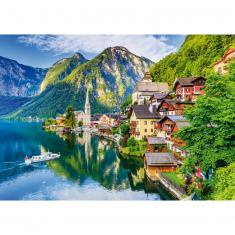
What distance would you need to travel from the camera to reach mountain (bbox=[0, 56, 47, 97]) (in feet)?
45.9

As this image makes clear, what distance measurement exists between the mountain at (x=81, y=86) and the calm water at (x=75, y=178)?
13.7ft

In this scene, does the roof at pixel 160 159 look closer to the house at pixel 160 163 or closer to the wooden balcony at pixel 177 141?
the house at pixel 160 163

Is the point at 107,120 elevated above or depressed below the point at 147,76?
below

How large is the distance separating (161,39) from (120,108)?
14095mm

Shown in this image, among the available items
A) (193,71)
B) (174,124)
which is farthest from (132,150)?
(193,71)

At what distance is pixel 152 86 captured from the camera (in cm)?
1981

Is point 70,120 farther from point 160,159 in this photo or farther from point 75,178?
point 160,159

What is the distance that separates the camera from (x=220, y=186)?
21.2 ft

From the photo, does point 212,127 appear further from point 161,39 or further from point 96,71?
point 96,71

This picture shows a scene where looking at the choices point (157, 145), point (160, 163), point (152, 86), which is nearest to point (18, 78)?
point (152, 86)

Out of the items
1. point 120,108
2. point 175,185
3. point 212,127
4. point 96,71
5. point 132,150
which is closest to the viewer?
point 212,127

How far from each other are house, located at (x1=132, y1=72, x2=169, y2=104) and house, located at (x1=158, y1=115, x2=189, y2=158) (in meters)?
5.47

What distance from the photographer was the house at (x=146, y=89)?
19.1 meters

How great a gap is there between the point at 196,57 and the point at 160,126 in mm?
5593
